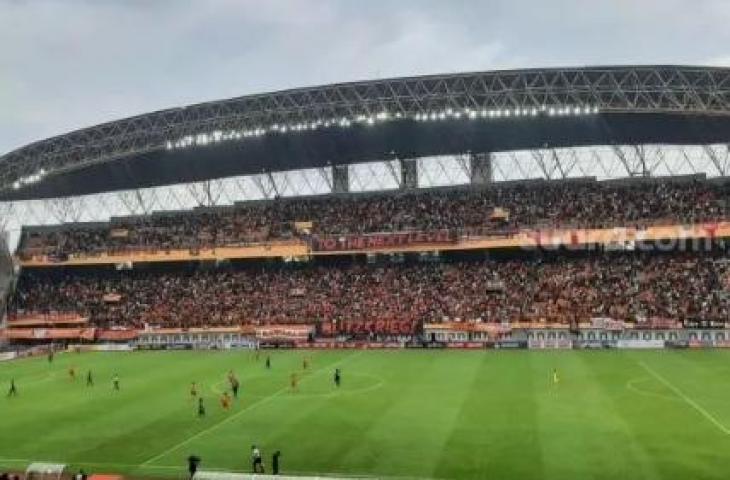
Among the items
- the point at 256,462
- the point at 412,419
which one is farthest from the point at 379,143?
the point at 256,462

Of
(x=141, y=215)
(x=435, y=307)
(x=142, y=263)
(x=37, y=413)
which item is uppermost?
(x=141, y=215)

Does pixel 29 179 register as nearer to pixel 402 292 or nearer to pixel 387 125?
pixel 387 125

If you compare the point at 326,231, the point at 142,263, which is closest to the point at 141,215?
the point at 142,263

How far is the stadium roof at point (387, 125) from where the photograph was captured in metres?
57.8

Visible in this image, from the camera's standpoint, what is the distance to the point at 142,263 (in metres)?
79.2

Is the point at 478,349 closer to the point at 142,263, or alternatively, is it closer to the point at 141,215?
the point at 142,263

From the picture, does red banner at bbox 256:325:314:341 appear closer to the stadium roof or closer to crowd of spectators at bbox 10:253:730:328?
crowd of spectators at bbox 10:253:730:328

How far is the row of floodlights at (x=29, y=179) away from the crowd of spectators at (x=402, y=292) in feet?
38.1

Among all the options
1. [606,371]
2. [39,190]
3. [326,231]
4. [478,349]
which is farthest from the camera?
[39,190]

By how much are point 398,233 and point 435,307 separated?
8.71 metres

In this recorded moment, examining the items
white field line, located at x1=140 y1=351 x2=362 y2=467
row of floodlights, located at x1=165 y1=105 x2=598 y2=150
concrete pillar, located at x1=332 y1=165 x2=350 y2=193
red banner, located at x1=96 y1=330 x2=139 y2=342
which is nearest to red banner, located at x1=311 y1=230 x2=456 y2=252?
concrete pillar, located at x1=332 y1=165 x2=350 y2=193

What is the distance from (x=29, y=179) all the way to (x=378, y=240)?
3562cm

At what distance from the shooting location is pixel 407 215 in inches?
2908

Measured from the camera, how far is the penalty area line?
2973cm
